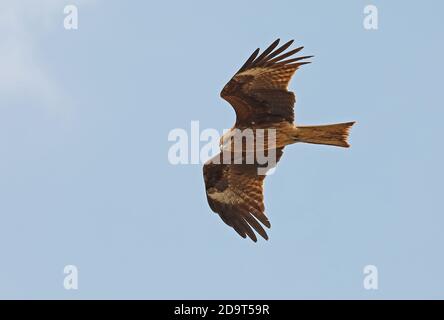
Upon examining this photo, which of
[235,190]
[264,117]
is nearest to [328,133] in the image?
[264,117]

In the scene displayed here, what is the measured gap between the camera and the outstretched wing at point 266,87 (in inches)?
552

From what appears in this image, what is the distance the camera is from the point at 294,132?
13.9 metres

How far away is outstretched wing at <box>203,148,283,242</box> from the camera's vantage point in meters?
14.9

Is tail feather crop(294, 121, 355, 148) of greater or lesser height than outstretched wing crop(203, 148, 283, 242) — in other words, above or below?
above

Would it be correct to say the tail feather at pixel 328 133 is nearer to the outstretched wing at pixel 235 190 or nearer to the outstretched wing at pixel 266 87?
the outstretched wing at pixel 266 87

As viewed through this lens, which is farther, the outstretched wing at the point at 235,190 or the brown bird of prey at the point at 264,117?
the outstretched wing at the point at 235,190

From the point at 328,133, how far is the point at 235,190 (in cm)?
225

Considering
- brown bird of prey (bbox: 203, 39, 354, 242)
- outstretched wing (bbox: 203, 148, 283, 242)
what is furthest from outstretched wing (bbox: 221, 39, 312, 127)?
outstretched wing (bbox: 203, 148, 283, 242)

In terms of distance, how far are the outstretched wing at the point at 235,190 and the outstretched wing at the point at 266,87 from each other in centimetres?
92

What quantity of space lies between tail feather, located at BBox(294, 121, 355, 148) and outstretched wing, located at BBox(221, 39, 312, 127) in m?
0.37

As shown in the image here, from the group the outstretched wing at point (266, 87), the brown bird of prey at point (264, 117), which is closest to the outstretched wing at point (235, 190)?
the brown bird of prey at point (264, 117)

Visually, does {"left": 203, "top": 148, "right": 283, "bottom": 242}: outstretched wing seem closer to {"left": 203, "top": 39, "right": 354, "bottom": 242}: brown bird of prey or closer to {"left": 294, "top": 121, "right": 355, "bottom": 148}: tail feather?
{"left": 203, "top": 39, "right": 354, "bottom": 242}: brown bird of prey

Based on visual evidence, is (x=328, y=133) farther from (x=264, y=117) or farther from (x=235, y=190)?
(x=235, y=190)
